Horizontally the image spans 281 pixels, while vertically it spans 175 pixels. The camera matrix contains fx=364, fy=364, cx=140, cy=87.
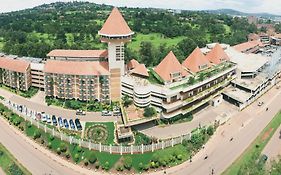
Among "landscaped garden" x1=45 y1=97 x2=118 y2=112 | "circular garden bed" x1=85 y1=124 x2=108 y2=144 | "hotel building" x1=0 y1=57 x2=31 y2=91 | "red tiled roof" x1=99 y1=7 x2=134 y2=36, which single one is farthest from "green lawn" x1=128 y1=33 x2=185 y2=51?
"circular garden bed" x1=85 y1=124 x2=108 y2=144

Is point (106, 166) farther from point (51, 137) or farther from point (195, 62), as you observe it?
point (195, 62)

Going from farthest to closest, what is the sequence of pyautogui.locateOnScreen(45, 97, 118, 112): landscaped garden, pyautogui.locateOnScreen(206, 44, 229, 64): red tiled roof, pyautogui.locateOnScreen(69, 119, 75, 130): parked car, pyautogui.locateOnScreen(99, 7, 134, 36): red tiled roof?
pyautogui.locateOnScreen(206, 44, 229, 64): red tiled roof → pyautogui.locateOnScreen(45, 97, 118, 112): landscaped garden → pyautogui.locateOnScreen(99, 7, 134, 36): red tiled roof → pyautogui.locateOnScreen(69, 119, 75, 130): parked car

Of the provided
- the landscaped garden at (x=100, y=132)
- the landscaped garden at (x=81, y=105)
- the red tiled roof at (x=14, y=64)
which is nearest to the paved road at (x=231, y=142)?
the landscaped garden at (x=100, y=132)

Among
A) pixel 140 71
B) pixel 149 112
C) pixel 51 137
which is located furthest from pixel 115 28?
pixel 51 137

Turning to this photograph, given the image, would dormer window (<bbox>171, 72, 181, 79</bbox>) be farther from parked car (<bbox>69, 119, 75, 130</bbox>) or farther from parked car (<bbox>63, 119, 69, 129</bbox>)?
parked car (<bbox>63, 119, 69, 129</bbox>)

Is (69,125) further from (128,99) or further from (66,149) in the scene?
(128,99)

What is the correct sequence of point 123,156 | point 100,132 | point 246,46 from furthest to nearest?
point 246,46, point 100,132, point 123,156
